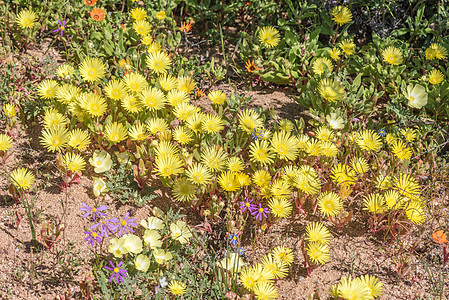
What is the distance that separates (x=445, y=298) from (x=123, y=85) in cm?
230

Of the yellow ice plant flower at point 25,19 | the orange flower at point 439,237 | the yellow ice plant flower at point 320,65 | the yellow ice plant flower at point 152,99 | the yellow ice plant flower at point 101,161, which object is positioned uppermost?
the yellow ice plant flower at point 25,19

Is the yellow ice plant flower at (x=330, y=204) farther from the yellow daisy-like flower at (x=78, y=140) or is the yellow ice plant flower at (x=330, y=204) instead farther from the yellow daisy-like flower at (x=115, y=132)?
the yellow daisy-like flower at (x=78, y=140)

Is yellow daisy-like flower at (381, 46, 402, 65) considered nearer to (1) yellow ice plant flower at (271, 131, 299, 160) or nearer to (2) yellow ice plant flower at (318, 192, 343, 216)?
(1) yellow ice plant flower at (271, 131, 299, 160)

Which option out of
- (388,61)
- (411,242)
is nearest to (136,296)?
(411,242)

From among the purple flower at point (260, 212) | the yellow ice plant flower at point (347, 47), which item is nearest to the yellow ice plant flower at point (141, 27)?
the yellow ice plant flower at point (347, 47)

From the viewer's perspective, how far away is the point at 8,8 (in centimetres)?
395

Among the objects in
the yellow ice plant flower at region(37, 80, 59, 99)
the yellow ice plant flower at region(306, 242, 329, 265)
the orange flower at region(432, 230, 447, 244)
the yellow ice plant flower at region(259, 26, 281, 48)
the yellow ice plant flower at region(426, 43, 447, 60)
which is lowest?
the yellow ice plant flower at region(306, 242, 329, 265)

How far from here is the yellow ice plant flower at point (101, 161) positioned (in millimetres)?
3033

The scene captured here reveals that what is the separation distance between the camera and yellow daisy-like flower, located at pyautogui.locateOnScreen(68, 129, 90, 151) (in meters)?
2.99

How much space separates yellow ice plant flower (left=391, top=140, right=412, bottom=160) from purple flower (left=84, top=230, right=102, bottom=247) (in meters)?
1.91

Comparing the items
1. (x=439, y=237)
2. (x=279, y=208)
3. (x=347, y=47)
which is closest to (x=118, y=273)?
(x=279, y=208)

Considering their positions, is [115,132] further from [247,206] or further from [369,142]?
[369,142]

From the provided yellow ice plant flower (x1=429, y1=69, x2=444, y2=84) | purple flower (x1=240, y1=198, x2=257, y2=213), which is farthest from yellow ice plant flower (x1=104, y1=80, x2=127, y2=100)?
yellow ice plant flower (x1=429, y1=69, x2=444, y2=84)

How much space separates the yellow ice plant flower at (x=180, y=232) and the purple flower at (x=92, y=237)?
1.31 ft
